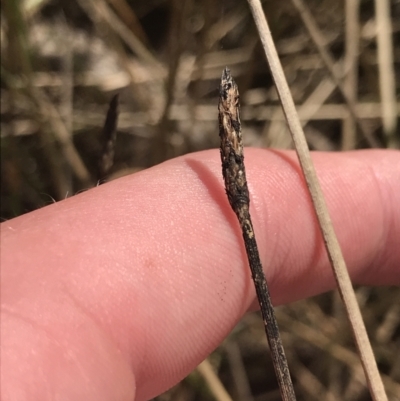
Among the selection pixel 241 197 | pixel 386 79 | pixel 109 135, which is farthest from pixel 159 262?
pixel 386 79

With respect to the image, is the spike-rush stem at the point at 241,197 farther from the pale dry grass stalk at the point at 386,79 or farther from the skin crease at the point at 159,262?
the pale dry grass stalk at the point at 386,79

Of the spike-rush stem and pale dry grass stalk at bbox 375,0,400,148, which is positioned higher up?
pale dry grass stalk at bbox 375,0,400,148

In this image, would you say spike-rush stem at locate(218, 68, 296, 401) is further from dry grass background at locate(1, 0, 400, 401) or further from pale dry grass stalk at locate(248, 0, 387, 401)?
dry grass background at locate(1, 0, 400, 401)

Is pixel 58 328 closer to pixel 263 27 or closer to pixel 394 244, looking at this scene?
pixel 263 27

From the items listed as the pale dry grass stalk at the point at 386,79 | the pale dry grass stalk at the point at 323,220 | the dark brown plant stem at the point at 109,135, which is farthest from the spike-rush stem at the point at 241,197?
the pale dry grass stalk at the point at 386,79

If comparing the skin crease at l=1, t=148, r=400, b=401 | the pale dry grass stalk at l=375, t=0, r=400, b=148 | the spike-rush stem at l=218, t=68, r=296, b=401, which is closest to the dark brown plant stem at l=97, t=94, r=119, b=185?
the skin crease at l=1, t=148, r=400, b=401

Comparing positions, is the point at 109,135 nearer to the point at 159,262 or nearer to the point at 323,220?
the point at 159,262
